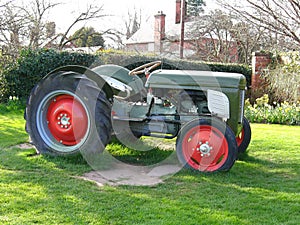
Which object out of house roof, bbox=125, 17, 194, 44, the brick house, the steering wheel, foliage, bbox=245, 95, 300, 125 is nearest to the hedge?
foliage, bbox=245, 95, 300, 125

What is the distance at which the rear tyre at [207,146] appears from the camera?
404 cm

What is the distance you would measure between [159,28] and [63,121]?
23062mm

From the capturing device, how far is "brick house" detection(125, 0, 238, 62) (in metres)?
20.8

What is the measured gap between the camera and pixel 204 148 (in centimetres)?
414

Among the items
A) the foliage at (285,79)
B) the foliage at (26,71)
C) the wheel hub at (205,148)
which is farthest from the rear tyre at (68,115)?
the foliage at (285,79)

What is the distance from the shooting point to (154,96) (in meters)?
4.58

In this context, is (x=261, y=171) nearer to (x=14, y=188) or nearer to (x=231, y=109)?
(x=231, y=109)

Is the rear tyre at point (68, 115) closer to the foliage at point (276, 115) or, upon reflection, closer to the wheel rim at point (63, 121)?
the wheel rim at point (63, 121)

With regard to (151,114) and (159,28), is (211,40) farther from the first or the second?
(151,114)

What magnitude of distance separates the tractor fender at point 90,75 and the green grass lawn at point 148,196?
0.92 meters

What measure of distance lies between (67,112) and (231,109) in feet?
6.24

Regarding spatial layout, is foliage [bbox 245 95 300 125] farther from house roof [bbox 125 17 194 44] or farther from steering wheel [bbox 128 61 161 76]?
house roof [bbox 125 17 194 44]

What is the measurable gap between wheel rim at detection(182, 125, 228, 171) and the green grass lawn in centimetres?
14

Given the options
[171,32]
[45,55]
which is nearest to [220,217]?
[45,55]
